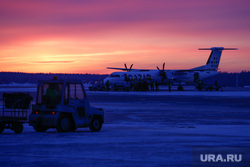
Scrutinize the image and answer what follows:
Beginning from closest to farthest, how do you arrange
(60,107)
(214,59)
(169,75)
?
(60,107), (169,75), (214,59)

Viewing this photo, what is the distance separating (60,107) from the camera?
53.1ft

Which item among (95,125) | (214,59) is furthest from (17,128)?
(214,59)

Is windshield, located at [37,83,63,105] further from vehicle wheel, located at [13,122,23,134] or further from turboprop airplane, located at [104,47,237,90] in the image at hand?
turboprop airplane, located at [104,47,237,90]

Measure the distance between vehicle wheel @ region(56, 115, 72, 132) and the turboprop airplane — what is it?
6317 cm

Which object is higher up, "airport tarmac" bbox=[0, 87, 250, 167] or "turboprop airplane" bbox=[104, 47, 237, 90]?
"turboprop airplane" bbox=[104, 47, 237, 90]

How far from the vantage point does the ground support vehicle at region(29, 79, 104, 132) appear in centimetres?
1613

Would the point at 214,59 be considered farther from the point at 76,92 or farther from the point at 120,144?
the point at 120,144

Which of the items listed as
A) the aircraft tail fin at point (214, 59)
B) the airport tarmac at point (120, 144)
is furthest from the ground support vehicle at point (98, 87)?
the airport tarmac at point (120, 144)

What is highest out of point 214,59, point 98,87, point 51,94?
point 214,59

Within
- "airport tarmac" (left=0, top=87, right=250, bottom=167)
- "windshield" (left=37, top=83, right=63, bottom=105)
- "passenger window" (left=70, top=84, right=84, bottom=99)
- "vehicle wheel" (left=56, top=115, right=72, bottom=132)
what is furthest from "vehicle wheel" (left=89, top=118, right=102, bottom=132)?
"windshield" (left=37, top=83, right=63, bottom=105)

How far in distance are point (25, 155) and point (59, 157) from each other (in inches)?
37.1

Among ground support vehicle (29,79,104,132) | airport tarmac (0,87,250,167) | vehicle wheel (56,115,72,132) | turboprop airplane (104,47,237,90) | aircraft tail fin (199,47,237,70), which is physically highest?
aircraft tail fin (199,47,237,70)

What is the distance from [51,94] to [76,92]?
1004 mm

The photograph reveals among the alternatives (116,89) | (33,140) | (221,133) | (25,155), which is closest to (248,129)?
(221,133)
